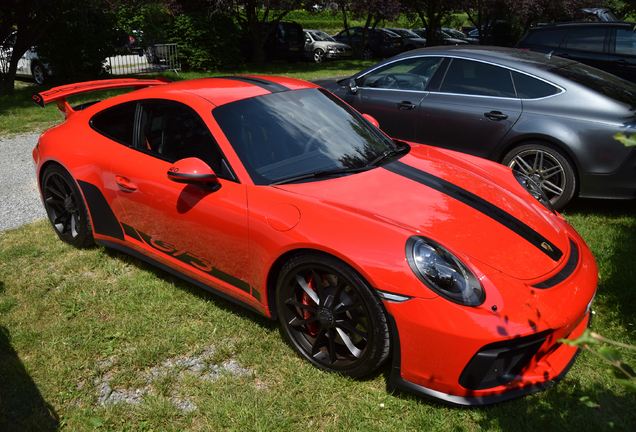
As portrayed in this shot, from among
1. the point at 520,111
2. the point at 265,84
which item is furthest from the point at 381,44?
the point at 265,84

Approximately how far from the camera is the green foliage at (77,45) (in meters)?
12.8

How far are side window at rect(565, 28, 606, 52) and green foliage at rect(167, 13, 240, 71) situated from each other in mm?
11768

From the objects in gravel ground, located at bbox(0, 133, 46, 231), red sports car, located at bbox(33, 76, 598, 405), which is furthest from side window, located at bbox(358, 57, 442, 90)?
gravel ground, located at bbox(0, 133, 46, 231)

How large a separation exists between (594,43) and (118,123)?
8.22m

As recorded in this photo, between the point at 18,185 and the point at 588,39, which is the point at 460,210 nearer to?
the point at 18,185

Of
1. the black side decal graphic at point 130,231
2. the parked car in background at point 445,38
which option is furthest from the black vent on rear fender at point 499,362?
the parked car in background at point 445,38

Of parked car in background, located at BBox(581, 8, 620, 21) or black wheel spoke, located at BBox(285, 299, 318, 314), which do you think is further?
parked car in background, located at BBox(581, 8, 620, 21)

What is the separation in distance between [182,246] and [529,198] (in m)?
2.39

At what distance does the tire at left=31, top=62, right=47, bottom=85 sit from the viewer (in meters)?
13.5

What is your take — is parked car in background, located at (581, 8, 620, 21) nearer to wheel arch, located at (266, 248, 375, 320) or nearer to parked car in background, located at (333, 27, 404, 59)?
parked car in background, located at (333, 27, 404, 59)

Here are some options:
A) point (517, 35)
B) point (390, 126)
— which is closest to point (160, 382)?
point (390, 126)

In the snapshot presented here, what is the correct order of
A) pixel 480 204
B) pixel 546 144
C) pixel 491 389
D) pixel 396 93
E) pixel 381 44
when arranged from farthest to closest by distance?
pixel 381 44
pixel 396 93
pixel 546 144
pixel 480 204
pixel 491 389

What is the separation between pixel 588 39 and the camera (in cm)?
840

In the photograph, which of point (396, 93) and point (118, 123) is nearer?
point (118, 123)
